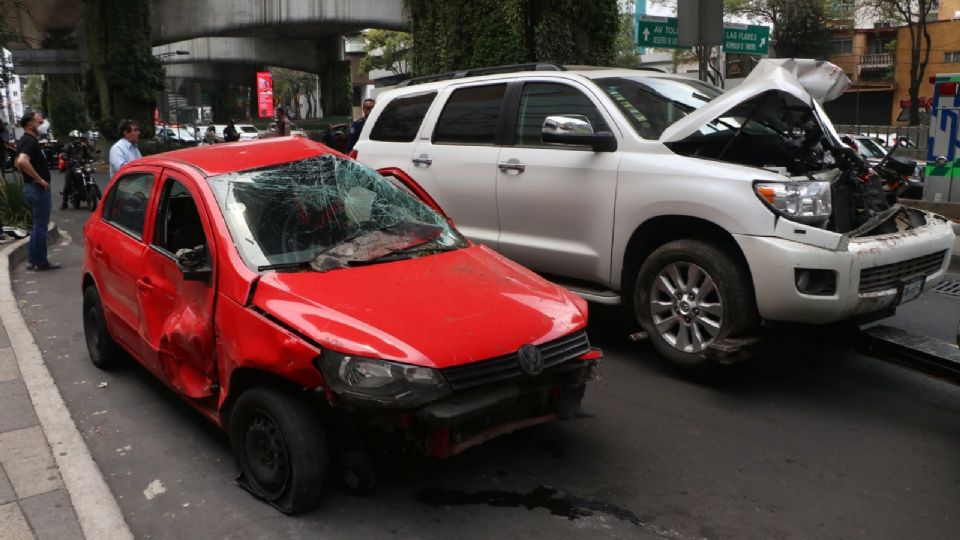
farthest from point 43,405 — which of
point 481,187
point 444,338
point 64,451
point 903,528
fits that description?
point 903,528

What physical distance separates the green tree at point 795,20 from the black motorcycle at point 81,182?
32.9 meters

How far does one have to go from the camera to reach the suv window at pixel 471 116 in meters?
6.39

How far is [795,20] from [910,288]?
1571 inches

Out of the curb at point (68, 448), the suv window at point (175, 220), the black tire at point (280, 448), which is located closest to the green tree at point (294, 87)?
the curb at point (68, 448)

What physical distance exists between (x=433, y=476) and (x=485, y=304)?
95 cm

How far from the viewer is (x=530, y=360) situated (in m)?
3.57

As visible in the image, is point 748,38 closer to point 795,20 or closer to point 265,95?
point 795,20

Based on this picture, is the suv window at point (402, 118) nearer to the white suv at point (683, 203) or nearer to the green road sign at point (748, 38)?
the white suv at point (683, 203)

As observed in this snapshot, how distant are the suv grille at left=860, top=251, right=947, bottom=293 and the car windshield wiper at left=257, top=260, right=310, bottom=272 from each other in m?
3.18

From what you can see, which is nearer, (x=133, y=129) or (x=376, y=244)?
(x=376, y=244)

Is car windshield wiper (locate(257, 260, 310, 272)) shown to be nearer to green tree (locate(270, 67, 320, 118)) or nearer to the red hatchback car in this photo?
the red hatchback car

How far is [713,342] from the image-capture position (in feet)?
16.1

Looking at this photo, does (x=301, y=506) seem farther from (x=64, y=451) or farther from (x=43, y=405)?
(x=43, y=405)

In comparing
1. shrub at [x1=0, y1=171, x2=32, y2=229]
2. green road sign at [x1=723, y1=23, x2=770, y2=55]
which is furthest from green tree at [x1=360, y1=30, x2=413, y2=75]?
shrub at [x1=0, y1=171, x2=32, y2=229]
